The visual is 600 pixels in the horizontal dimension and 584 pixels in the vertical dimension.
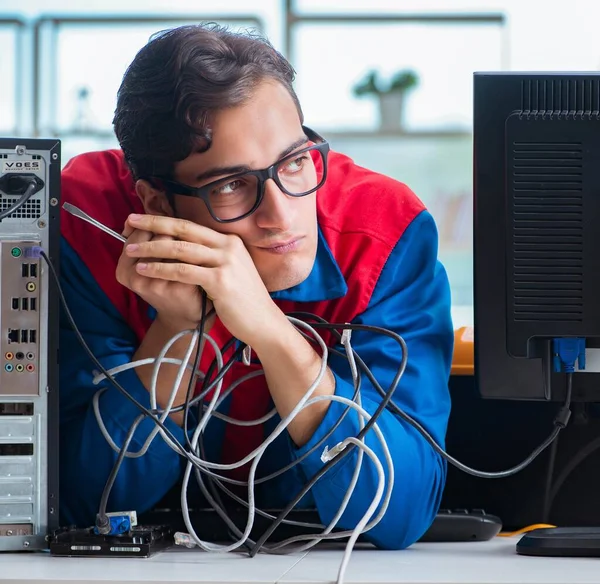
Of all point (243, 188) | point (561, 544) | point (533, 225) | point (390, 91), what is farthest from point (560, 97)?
point (390, 91)

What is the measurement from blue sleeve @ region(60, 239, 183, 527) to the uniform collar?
0.76 feet

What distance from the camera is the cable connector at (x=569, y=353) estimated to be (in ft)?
3.29

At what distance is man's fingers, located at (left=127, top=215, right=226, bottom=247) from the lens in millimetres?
1009

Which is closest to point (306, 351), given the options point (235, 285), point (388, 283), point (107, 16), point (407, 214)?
point (235, 285)

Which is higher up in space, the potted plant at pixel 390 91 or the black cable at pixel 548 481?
the potted plant at pixel 390 91

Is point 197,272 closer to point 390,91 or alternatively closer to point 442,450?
point 442,450

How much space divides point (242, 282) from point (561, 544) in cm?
47

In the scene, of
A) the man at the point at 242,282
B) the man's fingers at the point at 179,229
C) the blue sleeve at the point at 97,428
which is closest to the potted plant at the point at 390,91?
the man at the point at 242,282

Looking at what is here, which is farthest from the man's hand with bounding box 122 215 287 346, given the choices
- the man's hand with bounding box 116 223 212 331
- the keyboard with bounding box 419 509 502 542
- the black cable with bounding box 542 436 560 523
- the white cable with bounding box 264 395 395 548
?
the black cable with bounding box 542 436 560 523

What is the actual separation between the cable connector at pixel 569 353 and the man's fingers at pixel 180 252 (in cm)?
41

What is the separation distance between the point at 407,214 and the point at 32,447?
611mm

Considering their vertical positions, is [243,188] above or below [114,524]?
above

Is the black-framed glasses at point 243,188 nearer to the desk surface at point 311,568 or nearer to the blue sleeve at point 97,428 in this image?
the blue sleeve at point 97,428

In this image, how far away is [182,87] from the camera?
1119 mm
